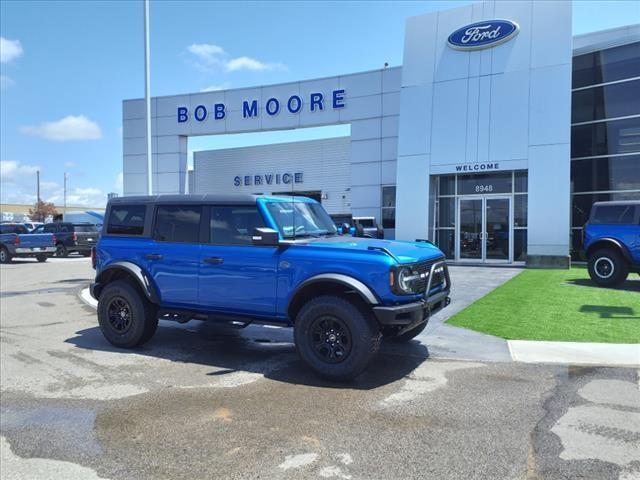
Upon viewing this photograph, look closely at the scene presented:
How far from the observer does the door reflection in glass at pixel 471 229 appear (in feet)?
63.4

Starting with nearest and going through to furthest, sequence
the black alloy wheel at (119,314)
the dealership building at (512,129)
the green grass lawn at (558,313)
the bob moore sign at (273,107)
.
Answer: the black alloy wheel at (119,314) < the green grass lawn at (558,313) < the dealership building at (512,129) < the bob moore sign at (273,107)

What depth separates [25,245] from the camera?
2348cm

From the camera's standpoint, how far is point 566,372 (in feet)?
18.8

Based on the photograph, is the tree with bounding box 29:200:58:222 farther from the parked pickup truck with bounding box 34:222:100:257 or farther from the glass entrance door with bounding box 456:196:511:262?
the glass entrance door with bounding box 456:196:511:262

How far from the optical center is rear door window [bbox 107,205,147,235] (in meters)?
7.15

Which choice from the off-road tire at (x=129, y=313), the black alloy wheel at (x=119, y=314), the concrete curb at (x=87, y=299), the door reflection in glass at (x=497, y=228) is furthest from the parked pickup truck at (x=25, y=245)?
the door reflection in glass at (x=497, y=228)

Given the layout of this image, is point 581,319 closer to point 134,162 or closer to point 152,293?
point 152,293

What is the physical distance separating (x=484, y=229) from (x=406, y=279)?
14.7 meters

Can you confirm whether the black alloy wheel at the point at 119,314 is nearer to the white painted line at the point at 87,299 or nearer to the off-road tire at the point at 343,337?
the off-road tire at the point at 343,337

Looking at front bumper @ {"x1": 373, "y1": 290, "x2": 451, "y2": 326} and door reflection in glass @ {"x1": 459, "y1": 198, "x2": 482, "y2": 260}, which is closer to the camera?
front bumper @ {"x1": 373, "y1": 290, "x2": 451, "y2": 326}

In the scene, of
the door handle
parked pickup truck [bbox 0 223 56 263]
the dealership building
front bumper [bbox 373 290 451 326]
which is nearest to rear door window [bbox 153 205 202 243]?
the door handle

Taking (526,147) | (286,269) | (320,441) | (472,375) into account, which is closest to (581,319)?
(472,375)

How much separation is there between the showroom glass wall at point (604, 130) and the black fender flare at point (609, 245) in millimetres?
7315

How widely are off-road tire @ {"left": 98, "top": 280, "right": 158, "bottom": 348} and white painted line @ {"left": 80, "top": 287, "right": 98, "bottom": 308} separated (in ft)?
12.5
